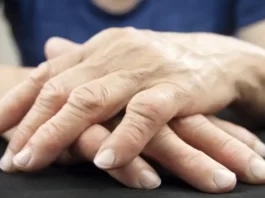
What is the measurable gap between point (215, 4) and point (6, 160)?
67cm

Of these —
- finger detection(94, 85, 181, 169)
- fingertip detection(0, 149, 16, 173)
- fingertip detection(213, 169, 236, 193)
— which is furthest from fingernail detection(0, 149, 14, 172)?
fingertip detection(213, 169, 236, 193)

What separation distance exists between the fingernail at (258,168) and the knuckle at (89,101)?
176 mm

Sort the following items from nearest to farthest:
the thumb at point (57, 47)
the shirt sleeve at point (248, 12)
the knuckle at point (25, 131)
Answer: the knuckle at point (25, 131) < the thumb at point (57, 47) < the shirt sleeve at point (248, 12)

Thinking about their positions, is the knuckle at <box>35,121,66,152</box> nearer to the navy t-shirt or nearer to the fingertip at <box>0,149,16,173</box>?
the fingertip at <box>0,149,16,173</box>

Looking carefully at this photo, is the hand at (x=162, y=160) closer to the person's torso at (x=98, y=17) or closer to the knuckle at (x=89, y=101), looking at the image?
the knuckle at (x=89, y=101)

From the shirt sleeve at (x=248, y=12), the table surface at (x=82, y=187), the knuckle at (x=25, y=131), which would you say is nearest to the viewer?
the table surface at (x=82, y=187)

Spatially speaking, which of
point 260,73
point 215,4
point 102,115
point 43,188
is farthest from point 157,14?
point 43,188

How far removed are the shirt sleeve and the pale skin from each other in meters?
0.33

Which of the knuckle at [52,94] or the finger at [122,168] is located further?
the knuckle at [52,94]

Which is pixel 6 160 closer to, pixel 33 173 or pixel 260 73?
→ pixel 33 173

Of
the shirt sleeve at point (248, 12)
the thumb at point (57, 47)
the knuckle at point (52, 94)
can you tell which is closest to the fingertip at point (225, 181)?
the knuckle at point (52, 94)

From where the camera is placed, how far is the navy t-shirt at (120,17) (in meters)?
1.15

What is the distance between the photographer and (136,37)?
2.48 feet

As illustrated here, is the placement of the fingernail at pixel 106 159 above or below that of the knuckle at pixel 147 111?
below
